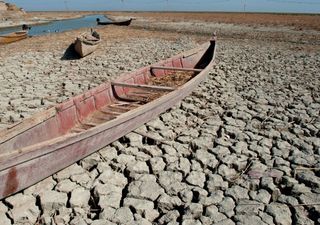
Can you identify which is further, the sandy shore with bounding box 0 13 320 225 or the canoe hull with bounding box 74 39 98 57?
the canoe hull with bounding box 74 39 98 57

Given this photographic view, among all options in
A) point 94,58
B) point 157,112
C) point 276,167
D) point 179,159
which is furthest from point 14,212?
point 94,58

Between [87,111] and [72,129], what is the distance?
1.99 feet

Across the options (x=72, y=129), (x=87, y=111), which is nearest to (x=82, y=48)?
(x=87, y=111)

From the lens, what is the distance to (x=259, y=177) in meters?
4.29

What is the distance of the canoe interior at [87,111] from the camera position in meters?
4.12

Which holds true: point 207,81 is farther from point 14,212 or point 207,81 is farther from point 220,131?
point 14,212

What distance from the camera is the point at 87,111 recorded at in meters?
5.74

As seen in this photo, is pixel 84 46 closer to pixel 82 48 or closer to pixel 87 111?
pixel 82 48

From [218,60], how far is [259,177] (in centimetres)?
844

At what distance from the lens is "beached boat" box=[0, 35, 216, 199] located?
11.5 ft

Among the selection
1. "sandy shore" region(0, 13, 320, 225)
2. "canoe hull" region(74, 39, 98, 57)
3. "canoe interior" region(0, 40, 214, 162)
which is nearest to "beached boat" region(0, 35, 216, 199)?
"canoe interior" region(0, 40, 214, 162)

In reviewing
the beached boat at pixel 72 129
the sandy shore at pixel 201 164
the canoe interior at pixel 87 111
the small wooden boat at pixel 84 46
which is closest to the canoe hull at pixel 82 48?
the small wooden boat at pixel 84 46

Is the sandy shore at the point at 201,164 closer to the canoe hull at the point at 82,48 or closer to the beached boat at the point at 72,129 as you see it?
the beached boat at the point at 72,129

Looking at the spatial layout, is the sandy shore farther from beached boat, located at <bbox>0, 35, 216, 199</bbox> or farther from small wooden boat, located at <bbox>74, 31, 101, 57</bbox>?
small wooden boat, located at <bbox>74, 31, 101, 57</bbox>
